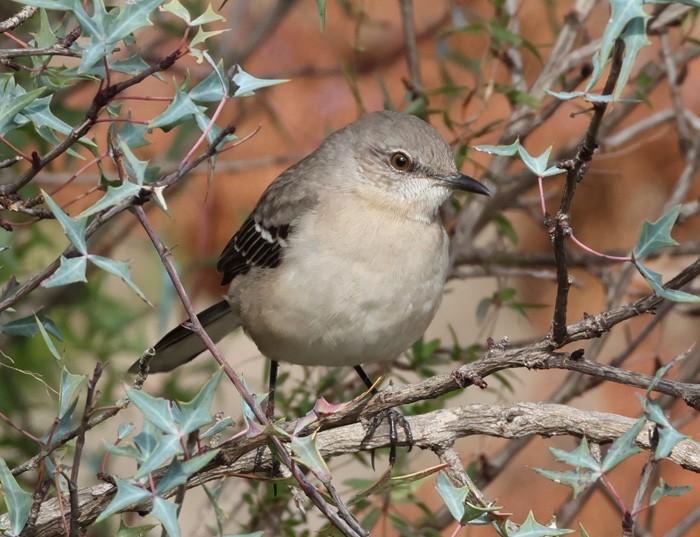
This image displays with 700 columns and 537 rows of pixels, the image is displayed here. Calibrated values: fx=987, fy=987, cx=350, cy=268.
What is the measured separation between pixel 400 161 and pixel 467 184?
1.13 ft

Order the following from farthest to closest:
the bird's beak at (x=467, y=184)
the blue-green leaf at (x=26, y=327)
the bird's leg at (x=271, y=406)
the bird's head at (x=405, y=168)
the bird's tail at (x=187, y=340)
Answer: the bird's tail at (x=187, y=340) → the bird's head at (x=405, y=168) → the bird's beak at (x=467, y=184) → the bird's leg at (x=271, y=406) → the blue-green leaf at (x=26, y=327)

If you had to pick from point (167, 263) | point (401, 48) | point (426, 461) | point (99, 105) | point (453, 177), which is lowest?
point (426, 461)

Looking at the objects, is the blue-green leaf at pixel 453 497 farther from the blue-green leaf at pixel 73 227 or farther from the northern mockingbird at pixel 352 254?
the northern mockingbird at pixel 352 254

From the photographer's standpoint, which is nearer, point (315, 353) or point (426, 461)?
point (315, 353)

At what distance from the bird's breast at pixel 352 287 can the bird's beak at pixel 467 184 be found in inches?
7.4

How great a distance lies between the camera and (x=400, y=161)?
4031 mm

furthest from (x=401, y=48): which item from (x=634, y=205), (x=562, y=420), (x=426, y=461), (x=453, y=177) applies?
(x=562, y=420)

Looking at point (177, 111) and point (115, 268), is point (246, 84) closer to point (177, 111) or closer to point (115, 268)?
point (177, 111)

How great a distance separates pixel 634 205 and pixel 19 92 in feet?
25.8

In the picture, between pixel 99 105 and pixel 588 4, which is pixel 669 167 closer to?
pixel 588 4

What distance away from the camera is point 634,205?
9320mm

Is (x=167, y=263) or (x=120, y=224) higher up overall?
(x=167, y=263)

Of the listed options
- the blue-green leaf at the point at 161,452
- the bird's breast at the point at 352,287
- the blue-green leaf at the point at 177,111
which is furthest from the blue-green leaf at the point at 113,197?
the bird's breast at the point at 352,287

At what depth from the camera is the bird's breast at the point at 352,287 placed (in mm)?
3676
